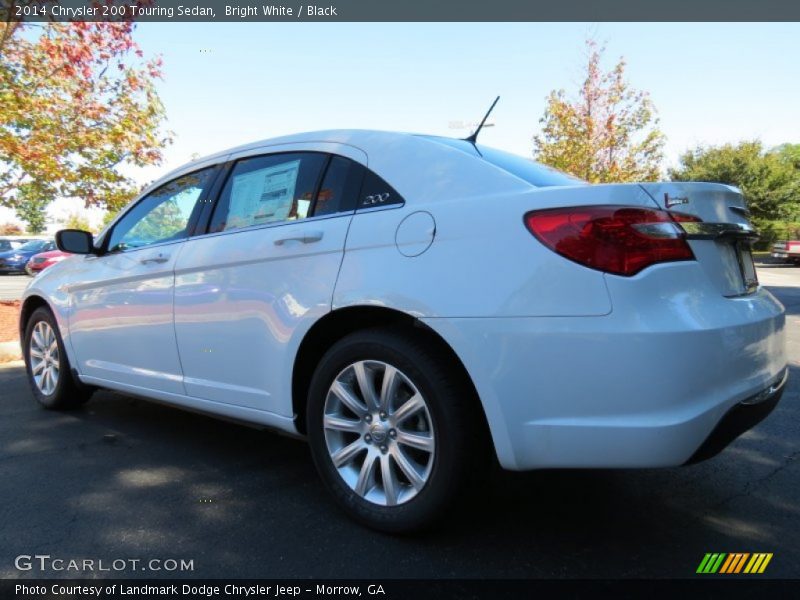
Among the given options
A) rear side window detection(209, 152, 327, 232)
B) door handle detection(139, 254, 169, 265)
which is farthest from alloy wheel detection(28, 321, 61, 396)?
rear side window detection(209, 152, 327, 232)

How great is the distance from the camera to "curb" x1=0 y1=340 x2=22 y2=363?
6.46 m

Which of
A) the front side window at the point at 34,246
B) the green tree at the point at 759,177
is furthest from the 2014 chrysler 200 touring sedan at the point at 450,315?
the green tree at the point at 759,177

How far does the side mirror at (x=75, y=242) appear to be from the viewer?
401cm

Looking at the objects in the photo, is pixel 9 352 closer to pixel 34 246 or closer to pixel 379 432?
pixel 379 432

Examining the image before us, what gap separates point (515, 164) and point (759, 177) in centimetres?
3766

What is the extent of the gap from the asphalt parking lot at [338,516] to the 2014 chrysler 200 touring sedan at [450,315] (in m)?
0.23

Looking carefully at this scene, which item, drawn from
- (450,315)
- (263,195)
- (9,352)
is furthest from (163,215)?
(9,352)

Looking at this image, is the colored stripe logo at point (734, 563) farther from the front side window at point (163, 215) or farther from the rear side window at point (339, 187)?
the front side window at point (163, 215)

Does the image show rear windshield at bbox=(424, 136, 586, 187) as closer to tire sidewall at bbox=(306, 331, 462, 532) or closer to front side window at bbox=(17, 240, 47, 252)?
tire sidewall at bbox=(306, 331, 462, 532)

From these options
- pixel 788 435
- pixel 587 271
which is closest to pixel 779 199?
pixel 788 435

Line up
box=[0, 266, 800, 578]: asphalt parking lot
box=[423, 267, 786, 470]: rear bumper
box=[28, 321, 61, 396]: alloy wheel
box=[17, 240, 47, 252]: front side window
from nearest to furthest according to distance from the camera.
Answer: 1. box=[423, 267, 786, 470]: rear bumper
2. box=[0, 266, 800, 578]: asphalt parking lot
3. box=[28, 321, 61, 396]: alloy wheel
4. box=[17, 240, 47, 252]: front side window

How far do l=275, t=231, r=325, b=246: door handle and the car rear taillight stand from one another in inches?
39.4

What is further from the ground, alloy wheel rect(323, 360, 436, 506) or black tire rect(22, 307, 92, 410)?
alloy wheel rect(323, 360, 436, 506)

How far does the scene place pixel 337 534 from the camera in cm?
247
